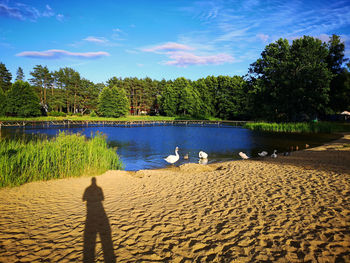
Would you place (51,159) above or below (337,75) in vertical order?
below

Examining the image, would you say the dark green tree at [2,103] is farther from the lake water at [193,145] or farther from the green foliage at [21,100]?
the lake water at [193,145]

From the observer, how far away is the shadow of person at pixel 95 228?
3.73 metres

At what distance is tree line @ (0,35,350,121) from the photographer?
3716 cm

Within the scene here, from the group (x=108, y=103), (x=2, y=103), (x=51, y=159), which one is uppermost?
(x=108, y=103)

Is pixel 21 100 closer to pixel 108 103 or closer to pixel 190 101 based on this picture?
pixel 108 103

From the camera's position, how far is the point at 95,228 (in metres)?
4.63

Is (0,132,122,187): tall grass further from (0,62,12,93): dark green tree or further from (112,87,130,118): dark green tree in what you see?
(0,62,12,93): dark green tree

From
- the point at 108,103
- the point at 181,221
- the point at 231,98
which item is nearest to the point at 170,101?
the point at 231,98

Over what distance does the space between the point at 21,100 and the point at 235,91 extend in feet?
188

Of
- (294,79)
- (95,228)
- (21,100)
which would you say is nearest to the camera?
(95,228)

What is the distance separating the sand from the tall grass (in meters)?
0.52

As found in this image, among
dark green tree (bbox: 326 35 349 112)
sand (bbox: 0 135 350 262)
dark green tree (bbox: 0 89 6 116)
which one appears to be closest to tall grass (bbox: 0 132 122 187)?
sand (bbox: 0 135 350 262)

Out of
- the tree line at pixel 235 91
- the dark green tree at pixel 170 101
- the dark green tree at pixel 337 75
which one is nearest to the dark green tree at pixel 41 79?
the tree line at pixel 235 91

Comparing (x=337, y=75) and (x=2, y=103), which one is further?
(x=2, y=103)
